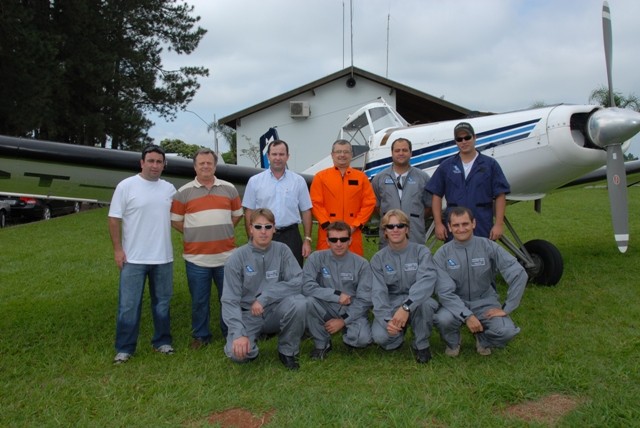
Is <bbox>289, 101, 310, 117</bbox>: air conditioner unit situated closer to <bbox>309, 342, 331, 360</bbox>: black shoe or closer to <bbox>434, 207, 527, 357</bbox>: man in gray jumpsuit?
<bbox>434, 207, 527, 357</bbox>: man in gray jumpsuit

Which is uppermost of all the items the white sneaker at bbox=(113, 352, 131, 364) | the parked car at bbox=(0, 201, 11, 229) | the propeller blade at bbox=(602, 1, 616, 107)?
the propeller blade at bbox=(602, 1, 616, 107)

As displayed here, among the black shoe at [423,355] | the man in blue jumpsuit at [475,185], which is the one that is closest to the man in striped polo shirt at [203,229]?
the black shoe at [423,355]

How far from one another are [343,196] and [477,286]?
1454mm

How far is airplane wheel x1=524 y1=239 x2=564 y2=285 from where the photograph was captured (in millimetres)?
6168

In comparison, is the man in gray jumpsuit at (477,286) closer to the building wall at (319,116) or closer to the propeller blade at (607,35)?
the propeller blade at (607,35)

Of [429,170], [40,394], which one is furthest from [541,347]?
[40,394]

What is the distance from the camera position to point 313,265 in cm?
428

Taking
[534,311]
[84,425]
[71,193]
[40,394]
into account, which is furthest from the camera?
[71,193]

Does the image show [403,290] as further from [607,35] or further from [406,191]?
[607,35]

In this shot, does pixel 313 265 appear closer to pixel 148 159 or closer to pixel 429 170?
pixel 148 159

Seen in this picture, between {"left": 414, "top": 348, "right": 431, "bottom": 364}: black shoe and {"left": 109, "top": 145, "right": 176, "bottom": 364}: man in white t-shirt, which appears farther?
{"left": 109, "top": 145, "right": 176, "bottom": 364}: man in white t-shirt

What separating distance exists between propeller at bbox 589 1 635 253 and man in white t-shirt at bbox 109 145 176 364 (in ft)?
13.6

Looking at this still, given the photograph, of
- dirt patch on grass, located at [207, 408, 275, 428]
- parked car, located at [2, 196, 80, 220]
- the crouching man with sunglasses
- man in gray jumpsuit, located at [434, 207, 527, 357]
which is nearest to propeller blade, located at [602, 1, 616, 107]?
man in gray jumpsuit, located at [434, 207, 527, 357]

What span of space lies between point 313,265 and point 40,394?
6.99 ft
